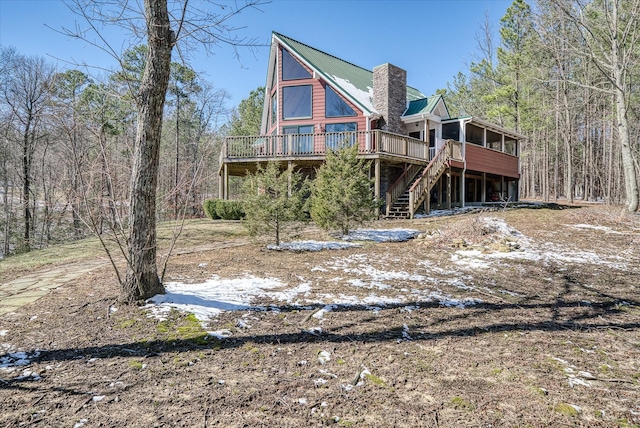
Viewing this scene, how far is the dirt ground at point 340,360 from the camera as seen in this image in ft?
6.69

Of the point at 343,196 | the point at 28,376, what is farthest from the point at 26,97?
the point at 28,376

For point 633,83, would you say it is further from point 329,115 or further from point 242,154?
point 242,154

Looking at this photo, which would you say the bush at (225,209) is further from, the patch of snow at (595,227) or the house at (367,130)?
the patch of snow at (595,227)

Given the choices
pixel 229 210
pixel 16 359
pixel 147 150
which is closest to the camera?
pixel 16 359

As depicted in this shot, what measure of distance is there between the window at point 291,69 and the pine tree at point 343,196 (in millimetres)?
9345

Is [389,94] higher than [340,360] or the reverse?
higher

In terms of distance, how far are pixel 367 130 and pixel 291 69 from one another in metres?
6.22

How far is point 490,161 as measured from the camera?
725 inches

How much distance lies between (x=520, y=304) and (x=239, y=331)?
3534 millimetres

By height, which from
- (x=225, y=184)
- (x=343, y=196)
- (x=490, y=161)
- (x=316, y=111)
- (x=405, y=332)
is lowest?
(x=405, y=332)

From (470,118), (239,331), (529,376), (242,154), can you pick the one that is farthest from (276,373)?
(470,118)

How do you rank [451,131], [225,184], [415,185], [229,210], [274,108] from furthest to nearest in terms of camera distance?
[274,108], [451,131], [225,184], [229,210], [415,185]

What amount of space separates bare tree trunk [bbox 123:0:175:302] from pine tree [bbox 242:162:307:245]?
379cm

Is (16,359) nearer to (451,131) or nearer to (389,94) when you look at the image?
(389,94)
